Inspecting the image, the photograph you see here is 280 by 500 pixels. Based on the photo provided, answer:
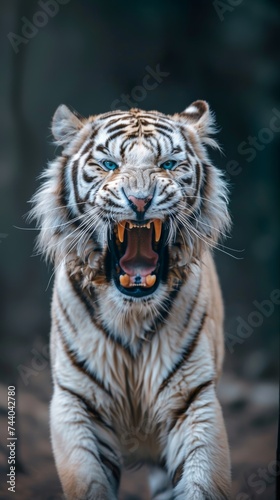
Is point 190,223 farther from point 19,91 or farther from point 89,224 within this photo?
point 19,91

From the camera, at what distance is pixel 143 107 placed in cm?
342

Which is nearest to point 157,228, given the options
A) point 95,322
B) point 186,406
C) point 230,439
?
point 95,322

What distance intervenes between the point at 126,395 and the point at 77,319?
393 millimetres

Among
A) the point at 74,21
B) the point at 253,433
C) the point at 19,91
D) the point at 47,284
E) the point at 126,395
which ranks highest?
the point at 74,21

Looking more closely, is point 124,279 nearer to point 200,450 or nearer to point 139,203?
point 139,203

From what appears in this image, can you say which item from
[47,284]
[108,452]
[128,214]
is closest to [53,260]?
[47,284]

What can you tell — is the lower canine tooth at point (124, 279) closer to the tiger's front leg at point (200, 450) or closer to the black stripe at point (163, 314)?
the black stripe at point (163, 314)

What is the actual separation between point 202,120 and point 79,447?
1.51 metres

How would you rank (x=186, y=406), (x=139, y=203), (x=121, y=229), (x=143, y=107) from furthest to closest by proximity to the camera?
(x=143, y=107), (x=186, y=406), (x=121, y=229), (x=139, y=203)

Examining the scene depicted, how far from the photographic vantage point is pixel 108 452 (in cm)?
328

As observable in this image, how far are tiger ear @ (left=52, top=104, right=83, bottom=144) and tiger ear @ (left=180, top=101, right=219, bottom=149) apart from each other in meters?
0.48

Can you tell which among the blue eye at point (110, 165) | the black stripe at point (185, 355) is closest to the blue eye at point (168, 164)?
the blue eye at point (110, 165)

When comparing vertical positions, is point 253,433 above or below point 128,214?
below

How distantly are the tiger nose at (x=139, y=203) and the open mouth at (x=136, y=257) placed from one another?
167 millimetres
